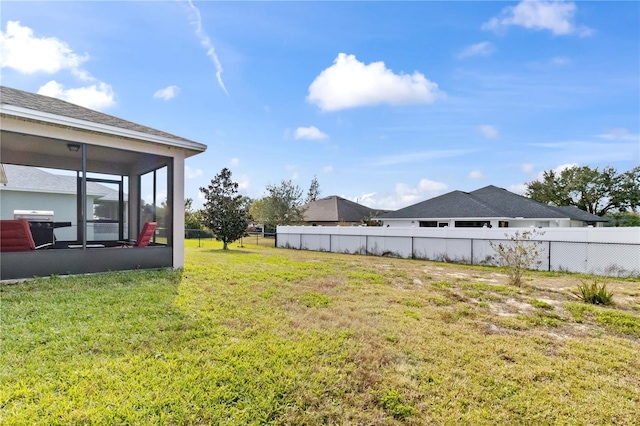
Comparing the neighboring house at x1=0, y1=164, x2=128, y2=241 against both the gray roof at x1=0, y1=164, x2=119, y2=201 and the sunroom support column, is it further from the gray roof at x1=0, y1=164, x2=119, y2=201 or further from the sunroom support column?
the sunroom support column

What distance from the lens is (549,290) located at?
24.4ft

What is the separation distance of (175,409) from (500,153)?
80.1ft

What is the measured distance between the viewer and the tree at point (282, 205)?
27.6 m

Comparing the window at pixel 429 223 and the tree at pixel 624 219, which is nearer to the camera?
the window at pixel 429 223

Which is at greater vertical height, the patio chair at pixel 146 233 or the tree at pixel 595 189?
the tree at pixel 595 189

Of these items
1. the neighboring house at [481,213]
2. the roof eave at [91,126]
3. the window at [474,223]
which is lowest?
the window at [474,223]

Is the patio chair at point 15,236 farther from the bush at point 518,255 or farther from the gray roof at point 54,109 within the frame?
the bush at point 518,255

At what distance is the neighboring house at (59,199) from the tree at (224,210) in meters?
6.90

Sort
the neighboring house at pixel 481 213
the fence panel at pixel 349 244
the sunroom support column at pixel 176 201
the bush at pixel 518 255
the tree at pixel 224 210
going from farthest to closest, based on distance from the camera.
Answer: the neighboring house at pixel 481 213 < the tree at pixel 224 210 < the fence panel at pixel 349 244 < the bush at pixel 518 255 < the sunroom support column at pixel 176 201

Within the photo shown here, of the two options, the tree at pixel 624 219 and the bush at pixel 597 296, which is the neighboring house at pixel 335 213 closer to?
the bush at pixel 597 296

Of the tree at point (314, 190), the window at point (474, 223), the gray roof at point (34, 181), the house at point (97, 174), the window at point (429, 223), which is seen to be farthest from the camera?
the tree at point (314, 190)

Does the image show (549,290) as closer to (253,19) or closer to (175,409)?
(175,409)

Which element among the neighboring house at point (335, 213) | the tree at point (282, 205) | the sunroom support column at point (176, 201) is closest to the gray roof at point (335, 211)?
the neighboring house at point (335, 213)

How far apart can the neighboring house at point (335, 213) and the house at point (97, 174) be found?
67.1 feet
